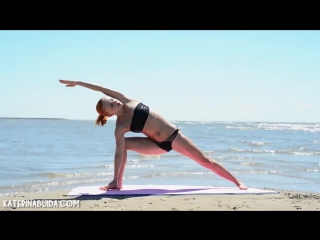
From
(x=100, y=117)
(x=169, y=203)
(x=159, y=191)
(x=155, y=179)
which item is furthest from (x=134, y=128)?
(x=155, y=179)

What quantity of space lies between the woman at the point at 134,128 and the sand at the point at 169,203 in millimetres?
600

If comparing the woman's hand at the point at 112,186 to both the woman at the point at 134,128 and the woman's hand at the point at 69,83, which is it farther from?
the woman's hand at the point at 69,83

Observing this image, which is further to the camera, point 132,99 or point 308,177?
point 308,177

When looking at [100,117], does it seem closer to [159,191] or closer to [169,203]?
[159,191]

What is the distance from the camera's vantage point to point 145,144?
547 cm

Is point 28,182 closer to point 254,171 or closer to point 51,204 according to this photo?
point 51,204

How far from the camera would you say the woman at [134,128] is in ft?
17.2

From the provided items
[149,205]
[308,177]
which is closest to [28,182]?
[149,205]

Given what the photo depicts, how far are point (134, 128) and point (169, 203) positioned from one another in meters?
1.13
